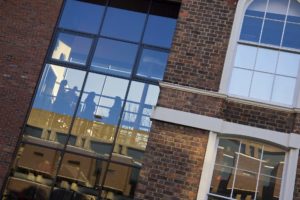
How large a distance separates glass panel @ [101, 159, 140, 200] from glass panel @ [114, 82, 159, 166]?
0.20 meters

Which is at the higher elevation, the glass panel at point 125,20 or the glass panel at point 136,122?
the glass panel at point 125,20

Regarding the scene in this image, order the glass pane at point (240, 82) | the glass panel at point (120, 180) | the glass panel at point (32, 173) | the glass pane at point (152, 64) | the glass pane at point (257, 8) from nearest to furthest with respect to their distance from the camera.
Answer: the glass pane at point (240, 82) → the glass pane at point (257, 8) → the glass panel at point (120, 180) → the glass panel at point (32, 173) → the glass pane at point (152, 64)

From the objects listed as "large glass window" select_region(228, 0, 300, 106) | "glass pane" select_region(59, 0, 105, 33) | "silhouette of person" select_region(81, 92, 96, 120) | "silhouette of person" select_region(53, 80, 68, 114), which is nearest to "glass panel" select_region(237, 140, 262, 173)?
"large glass window" select_region(228, 0, 300, 106)

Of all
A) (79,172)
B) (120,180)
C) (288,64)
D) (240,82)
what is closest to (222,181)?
(240,82)

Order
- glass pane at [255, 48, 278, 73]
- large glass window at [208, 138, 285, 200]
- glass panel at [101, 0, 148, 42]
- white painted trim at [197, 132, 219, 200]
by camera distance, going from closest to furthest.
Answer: white painted trim at [197, 132, 219, 200]
large glass window at [208, 138, 285, 200]
glass pane at [255, 48, 278, 73]
glass panel at [101, 0, 148, 42]

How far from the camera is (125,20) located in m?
12.0

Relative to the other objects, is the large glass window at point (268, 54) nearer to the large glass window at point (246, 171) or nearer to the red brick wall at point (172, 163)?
the large glass window at point (246, 171)

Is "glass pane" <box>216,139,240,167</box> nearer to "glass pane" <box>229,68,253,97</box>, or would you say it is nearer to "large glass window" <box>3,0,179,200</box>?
"glass pane" <box>229,68,253,97</box>

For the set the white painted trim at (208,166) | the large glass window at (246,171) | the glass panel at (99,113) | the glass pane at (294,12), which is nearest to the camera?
the white painted trim at (208,166)

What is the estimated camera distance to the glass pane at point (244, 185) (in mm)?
8398

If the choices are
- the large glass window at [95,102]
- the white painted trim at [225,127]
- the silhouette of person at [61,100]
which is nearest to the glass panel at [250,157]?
the white painted trim at [225,127]

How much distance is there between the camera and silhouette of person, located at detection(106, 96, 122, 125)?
11203 millimetres

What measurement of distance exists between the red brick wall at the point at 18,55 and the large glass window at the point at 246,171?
5500mm

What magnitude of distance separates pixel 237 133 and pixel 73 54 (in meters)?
5.45
